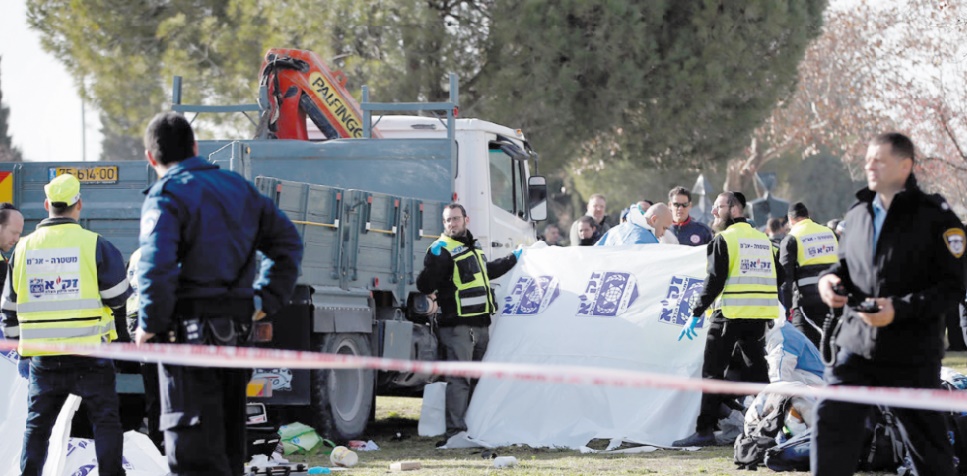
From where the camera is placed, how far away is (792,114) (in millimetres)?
40312

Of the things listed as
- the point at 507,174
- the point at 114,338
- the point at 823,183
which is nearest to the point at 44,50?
the point at 507,174

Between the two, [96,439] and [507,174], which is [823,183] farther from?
[96,439]

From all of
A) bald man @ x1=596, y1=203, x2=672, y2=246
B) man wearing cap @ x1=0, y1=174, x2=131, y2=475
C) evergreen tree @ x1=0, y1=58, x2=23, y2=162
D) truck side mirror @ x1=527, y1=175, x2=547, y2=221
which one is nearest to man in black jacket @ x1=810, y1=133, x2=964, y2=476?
man wearing cap @ x1=0, y1=174, x2=131, y2=475

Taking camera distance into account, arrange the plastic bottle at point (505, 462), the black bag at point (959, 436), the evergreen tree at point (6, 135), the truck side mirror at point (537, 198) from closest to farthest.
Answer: the black bag at point (959, 436) < the plastic bottle at point (505, 462) < the truck side mirror at point (537, 198) < the evergreen tree at point (6, 135)

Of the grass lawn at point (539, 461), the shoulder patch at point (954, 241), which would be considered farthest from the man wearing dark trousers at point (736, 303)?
the shoulder patch at point (954, 241)

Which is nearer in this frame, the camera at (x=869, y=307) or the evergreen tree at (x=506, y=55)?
the camera at (x=869, y=307)

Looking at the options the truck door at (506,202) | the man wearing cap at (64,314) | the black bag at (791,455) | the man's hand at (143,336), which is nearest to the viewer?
the man's hand at (143,336)

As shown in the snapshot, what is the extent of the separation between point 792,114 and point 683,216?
27.7 metres

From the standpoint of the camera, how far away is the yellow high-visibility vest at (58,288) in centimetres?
723

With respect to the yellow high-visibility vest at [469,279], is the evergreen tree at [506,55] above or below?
above

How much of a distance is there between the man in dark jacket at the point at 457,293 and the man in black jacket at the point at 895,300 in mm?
5556

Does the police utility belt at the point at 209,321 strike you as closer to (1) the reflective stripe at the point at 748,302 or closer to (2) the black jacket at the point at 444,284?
(1) the reflective stripe at the point at 748,302

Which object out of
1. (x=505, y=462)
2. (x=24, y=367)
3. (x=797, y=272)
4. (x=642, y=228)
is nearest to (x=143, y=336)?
(x=24, y=367)

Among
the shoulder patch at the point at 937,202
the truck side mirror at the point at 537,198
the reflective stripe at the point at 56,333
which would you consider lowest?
the reflective stripe at the point at 56,333
